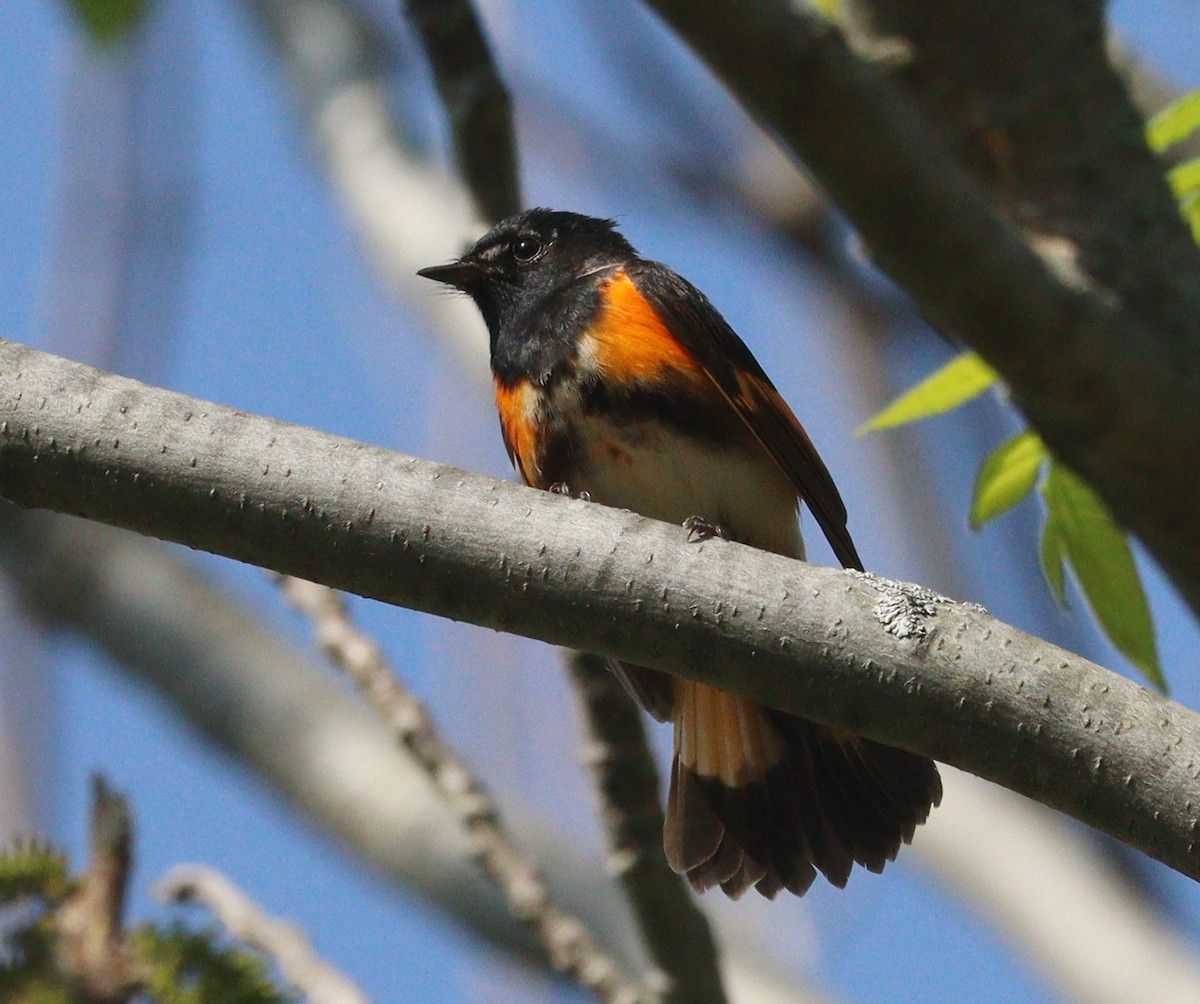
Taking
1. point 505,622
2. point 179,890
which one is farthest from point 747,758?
point 505,622

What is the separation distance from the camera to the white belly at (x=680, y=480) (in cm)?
358

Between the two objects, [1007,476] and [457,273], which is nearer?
[1007,476]

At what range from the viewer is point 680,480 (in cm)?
364

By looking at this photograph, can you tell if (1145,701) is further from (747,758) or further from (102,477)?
(747,758)

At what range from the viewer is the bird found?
3.34 meters

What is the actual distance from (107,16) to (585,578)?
2.31 meters

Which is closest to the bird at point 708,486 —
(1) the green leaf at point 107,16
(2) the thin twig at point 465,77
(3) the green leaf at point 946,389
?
(2) the thin twig at point 465,77

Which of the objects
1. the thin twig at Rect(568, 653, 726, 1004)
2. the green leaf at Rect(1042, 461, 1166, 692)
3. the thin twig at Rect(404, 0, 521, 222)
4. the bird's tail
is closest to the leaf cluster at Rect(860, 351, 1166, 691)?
the green leaf at Rect(1042, 461, 1166, 692)

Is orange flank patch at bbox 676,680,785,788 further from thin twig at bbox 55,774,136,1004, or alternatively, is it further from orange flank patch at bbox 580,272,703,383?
thin twig at bbox 55,774,136,1004

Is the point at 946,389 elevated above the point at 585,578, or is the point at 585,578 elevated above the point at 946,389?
the point at 946,389

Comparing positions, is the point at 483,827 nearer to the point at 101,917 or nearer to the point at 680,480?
the point at 101,917

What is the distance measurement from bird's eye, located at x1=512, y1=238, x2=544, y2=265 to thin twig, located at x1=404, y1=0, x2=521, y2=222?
0.80 m

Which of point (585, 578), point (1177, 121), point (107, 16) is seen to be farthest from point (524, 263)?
point (585, 578)

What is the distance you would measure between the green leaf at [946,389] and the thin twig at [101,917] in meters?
1.43
